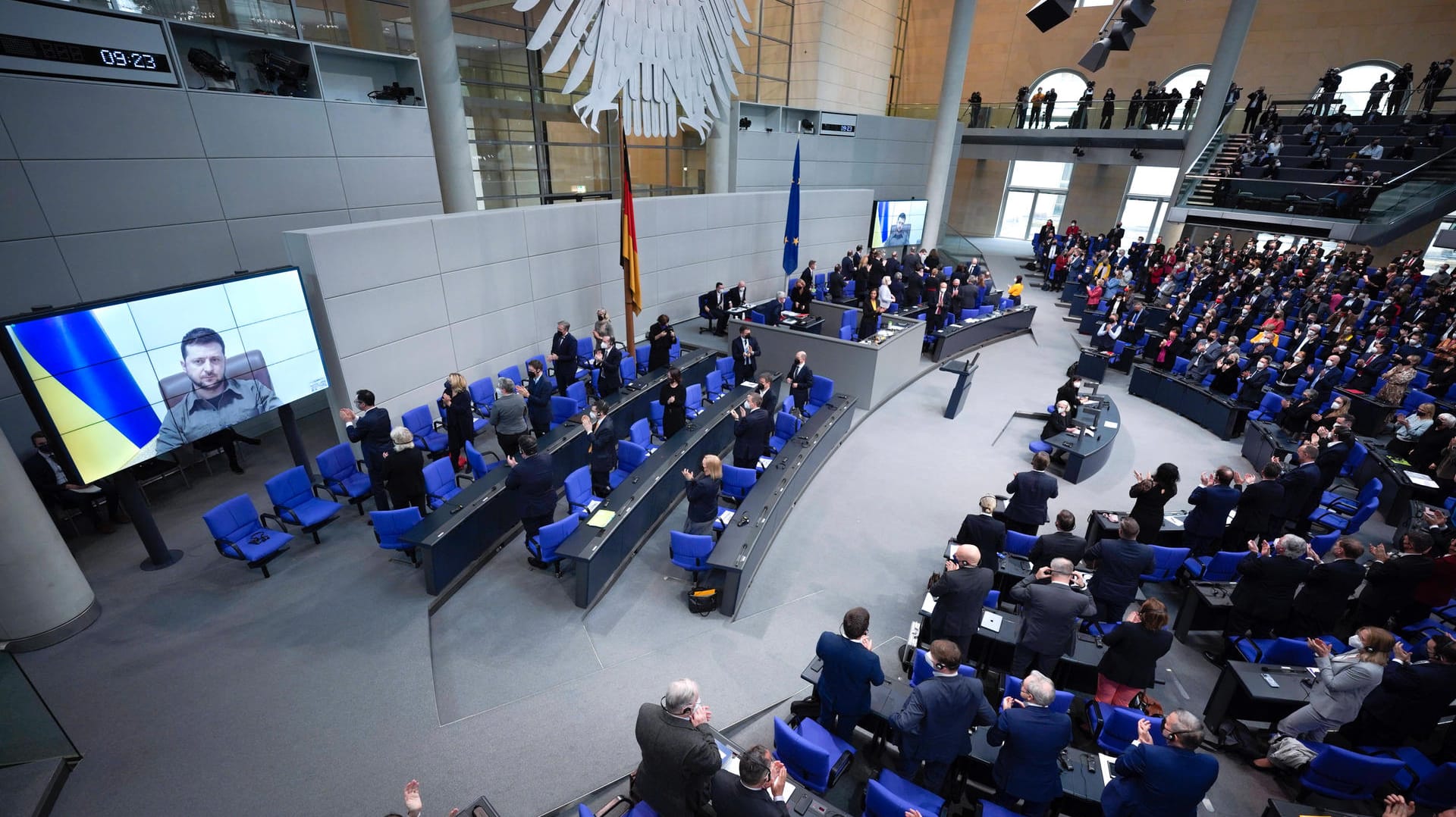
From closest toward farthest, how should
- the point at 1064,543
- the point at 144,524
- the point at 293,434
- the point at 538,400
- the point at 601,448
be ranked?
the point at 1064,543, the point at 144,524, the point at 601,448, the point at 293,434, the point at 538,400

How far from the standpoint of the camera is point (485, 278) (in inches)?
383

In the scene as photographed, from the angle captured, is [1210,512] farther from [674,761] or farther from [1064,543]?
[674,761]

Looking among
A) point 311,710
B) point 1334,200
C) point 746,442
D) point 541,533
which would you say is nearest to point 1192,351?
point 1334,200

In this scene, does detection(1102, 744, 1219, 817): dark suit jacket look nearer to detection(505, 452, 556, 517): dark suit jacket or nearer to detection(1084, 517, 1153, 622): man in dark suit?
detection(1084, 517, 1153, 622): man in dark suit

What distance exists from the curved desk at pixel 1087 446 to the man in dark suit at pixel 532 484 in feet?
23.3

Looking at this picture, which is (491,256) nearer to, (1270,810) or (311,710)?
(311,710)

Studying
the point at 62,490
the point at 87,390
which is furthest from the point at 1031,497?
the point at 62,490

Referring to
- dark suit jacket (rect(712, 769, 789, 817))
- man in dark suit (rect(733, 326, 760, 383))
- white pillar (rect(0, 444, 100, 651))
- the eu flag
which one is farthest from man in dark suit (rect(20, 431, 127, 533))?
the eu flag

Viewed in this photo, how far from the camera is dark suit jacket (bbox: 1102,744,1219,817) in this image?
3455 mm

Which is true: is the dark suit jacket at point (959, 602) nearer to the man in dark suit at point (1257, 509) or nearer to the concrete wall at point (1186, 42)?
the man in dark suit at point (1257, 509)

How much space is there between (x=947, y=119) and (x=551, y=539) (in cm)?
1931

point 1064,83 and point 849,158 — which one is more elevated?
point 1064,83

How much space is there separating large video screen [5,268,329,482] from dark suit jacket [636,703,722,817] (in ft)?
18.6

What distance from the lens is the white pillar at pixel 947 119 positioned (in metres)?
18.5
